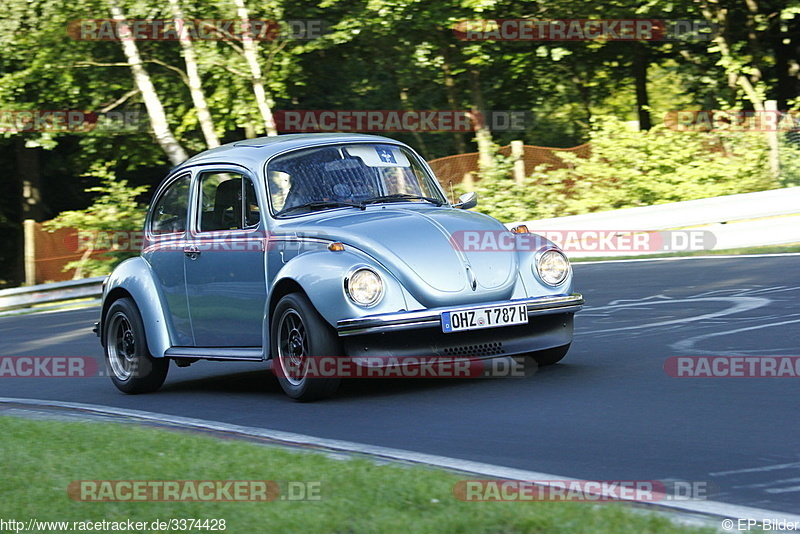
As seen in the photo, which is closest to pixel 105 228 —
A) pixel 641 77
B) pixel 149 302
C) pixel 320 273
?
pixel 641 77

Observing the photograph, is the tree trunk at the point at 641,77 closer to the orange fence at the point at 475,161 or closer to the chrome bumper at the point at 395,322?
the orange fence at the point at 475,161

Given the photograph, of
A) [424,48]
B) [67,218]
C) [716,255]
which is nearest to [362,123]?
[424,48]

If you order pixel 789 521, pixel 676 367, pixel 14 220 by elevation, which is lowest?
pixel 14 220

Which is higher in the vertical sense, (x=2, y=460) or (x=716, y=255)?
(x=2, y=460)

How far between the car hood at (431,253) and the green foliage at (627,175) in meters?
15.2

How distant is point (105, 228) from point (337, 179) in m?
18.6

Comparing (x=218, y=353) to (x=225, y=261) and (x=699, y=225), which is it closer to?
(x=225, y=261)

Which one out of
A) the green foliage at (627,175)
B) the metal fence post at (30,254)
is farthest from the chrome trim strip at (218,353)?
the metal fence post at (30,254)

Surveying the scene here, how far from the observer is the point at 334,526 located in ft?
15.5

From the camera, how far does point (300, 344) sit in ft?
27.1

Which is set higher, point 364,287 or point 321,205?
point 321,205

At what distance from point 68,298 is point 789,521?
20835 mm

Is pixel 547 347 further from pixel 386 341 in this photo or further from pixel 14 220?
pixel 14 220

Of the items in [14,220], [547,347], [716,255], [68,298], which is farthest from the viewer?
[14,220]
